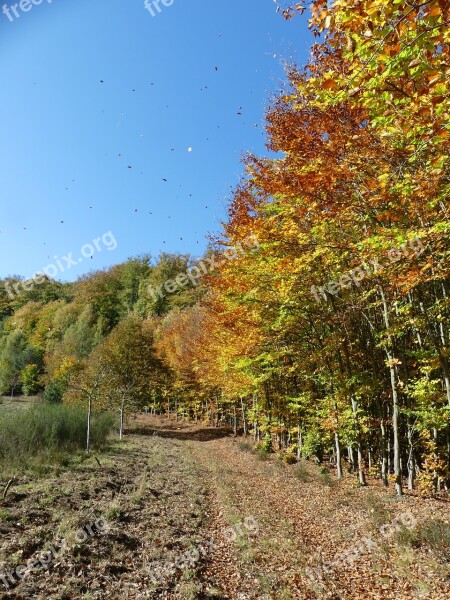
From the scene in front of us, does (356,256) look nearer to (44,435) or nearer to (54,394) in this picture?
(44,435)

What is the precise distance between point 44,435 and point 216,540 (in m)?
11.6

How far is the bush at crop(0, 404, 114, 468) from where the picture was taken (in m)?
13.3

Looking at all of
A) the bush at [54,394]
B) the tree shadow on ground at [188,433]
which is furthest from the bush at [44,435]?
the bush at [54,394]

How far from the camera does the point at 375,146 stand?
689 cm

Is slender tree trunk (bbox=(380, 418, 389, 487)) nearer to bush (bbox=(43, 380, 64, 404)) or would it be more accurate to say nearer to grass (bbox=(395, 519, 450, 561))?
grass (bbox=(395, 519, 450, 561))

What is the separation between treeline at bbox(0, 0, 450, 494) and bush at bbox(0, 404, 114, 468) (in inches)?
328

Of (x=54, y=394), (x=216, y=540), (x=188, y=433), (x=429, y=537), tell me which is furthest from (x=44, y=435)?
(x=54, y=394)

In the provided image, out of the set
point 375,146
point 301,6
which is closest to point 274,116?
point 375,146

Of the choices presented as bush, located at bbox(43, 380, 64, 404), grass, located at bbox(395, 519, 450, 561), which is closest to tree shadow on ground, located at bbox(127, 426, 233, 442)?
bush, located at bbox(43, 380, 64, 404)

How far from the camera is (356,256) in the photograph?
8.80m

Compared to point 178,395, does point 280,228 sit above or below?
above

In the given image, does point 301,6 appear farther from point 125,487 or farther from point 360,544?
point 125,487

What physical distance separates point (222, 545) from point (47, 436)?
39.9 ft

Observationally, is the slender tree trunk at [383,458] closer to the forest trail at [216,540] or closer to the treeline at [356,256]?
the treeline at [356,256]
